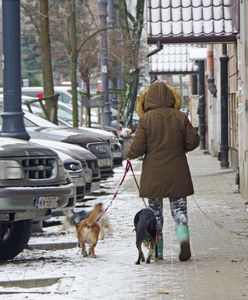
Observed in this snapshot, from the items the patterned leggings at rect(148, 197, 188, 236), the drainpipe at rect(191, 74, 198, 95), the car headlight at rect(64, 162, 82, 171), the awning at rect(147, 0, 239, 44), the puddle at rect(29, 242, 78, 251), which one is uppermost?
the awning at rect(147, 0, 239, 44)

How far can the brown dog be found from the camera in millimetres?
11680

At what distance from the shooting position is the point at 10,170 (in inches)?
440

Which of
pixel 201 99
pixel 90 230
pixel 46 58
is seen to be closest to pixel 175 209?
pixel 90 230

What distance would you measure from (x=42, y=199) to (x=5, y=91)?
361 cm

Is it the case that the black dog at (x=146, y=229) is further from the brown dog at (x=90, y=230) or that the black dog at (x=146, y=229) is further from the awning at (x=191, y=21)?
the awning at (x=191, y=21)

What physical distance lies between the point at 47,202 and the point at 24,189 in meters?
0.30

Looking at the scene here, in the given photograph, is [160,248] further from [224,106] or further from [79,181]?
[224,106]

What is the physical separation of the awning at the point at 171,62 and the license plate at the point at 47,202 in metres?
27.4

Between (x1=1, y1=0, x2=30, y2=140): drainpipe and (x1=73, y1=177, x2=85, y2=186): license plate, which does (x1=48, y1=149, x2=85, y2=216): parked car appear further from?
(x1=1, y1=0, x2=30, y2=140): drainpipe

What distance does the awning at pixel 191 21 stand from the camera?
18484mm

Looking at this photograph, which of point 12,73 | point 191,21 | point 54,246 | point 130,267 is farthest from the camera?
point 191,21

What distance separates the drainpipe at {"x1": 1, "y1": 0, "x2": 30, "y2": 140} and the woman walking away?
3.40 m

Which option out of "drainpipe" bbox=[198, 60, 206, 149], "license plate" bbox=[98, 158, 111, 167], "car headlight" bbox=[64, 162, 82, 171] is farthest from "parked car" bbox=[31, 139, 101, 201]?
"drainpipe" bbox=[198, 60, 206, 149]

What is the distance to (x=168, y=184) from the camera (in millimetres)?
11266
